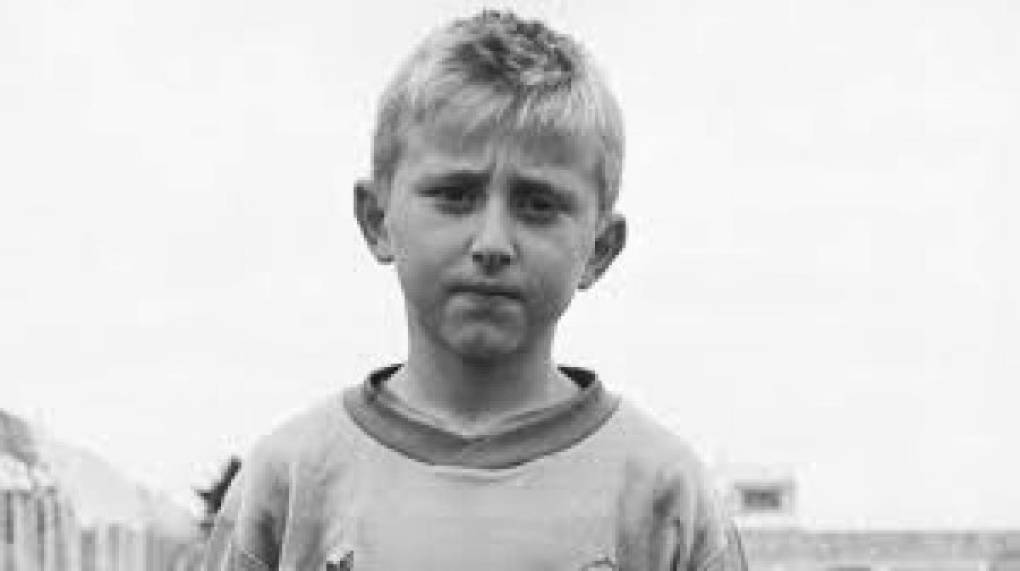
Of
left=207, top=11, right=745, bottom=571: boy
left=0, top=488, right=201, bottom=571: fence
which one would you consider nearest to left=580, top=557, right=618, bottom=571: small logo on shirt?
left=207, top=11, right=745, bottom=571: boy

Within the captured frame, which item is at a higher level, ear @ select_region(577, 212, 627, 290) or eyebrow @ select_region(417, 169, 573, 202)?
eyebrow @ select_region(417, 169, 573, 202)

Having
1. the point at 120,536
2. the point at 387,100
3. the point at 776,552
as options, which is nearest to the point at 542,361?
the point at 387,100

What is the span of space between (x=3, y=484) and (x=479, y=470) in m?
5.23

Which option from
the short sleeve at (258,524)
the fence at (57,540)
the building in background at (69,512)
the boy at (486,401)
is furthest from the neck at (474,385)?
the fence at (57,540)

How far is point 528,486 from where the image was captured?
9.03 ft

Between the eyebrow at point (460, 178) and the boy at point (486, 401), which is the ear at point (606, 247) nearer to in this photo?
the boy at point (486, 401)

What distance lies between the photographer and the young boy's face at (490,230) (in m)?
2.71

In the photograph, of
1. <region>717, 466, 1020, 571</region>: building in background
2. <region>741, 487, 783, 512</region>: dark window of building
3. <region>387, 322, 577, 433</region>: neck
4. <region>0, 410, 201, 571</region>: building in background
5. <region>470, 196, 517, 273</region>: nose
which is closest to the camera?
<region>470, 196, 517, 273</region>: nose

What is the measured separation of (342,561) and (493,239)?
1.47ft

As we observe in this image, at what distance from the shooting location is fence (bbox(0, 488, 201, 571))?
307 inches

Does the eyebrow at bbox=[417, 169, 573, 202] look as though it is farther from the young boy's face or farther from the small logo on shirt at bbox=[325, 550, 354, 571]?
the small logo on shirt at bbox=[325, 550, 354, 571]

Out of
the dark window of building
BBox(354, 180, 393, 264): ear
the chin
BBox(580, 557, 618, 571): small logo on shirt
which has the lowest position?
the dark window of building

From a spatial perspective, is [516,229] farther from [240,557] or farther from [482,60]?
[240,557]

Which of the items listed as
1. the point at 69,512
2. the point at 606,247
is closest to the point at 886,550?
the point at 69,512
